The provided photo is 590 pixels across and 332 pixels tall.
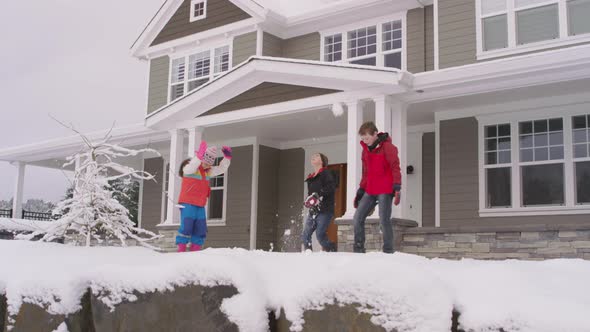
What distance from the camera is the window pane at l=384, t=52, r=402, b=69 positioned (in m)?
12.8

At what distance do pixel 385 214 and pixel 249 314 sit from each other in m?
4.39

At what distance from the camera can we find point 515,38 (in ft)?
35.8

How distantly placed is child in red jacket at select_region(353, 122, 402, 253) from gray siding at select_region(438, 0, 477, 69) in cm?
499

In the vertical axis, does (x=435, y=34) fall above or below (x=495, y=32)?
above

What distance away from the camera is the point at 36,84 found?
242ft

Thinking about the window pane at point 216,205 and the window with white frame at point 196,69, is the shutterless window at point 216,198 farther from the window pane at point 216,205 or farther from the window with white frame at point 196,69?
the window with white frame at point 196,69

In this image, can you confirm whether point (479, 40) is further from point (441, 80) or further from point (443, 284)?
point (443, 284)

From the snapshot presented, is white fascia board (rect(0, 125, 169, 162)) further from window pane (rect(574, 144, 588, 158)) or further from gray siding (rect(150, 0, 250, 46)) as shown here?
window pane (rect(574, 144, 588, 158))

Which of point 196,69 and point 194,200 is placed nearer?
point 194,200

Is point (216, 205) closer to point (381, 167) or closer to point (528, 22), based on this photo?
point (528, 22)

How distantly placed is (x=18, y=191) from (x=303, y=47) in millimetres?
9302

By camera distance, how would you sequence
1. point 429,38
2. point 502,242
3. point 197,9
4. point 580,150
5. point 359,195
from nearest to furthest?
point 359,195
point 502,242
point 580,150
point 429,38
point 197,9

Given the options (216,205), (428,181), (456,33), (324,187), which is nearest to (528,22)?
(456,33)

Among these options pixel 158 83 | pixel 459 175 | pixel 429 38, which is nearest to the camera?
pixel 459 175
